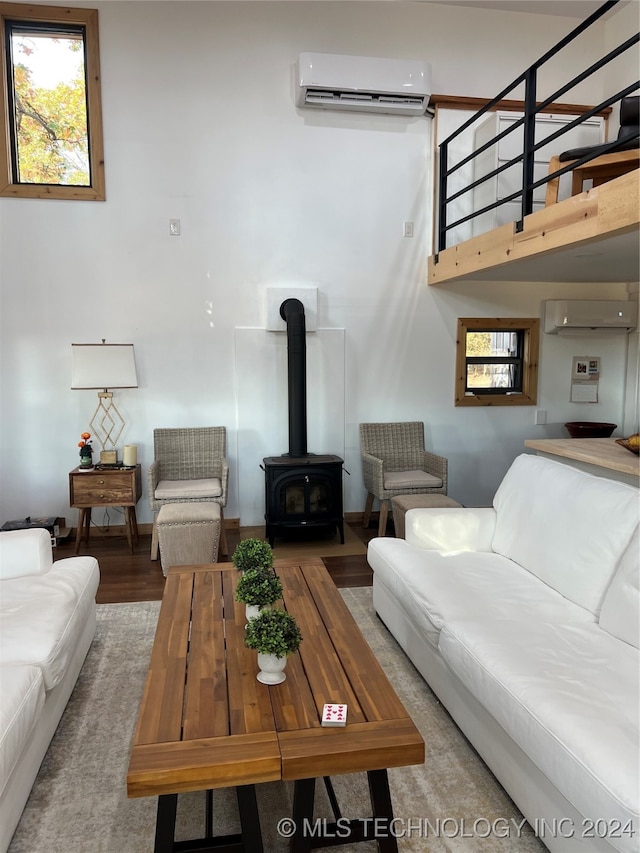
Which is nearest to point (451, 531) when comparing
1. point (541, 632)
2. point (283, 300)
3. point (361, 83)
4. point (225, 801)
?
point (541, 632)

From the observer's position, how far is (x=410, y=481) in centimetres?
472

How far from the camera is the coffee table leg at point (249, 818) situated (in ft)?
5.25

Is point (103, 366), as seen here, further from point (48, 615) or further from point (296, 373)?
point (48, 615)

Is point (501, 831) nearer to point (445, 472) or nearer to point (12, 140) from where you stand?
point (445, 472)

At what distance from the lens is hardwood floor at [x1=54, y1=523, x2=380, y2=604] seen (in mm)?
3715

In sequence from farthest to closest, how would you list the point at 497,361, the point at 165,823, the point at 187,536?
the point at 497,361
the point at 187,536
the point at 165,823

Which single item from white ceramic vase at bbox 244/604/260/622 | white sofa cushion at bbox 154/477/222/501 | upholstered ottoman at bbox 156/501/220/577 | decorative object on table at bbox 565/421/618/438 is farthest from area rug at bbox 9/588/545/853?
decorative object on table at bbox 565/421/618/438

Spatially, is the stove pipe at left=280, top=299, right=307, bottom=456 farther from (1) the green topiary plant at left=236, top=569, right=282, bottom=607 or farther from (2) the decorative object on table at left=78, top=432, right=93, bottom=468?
(1) the green topiary plant at left=236, top=569, right=282, bottom=607

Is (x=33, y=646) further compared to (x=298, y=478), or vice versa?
(x=298, y=478)

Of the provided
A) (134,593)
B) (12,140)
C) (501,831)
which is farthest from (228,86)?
(501,831)

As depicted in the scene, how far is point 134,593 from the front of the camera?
3.70 meters

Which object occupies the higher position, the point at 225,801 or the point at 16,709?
the point at 16,709

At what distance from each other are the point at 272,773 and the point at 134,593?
2422 millimetres

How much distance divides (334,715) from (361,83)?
15.4 ft
